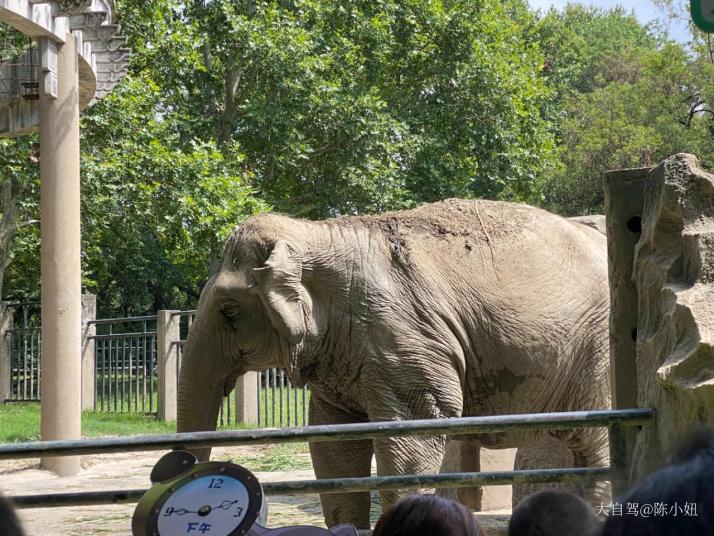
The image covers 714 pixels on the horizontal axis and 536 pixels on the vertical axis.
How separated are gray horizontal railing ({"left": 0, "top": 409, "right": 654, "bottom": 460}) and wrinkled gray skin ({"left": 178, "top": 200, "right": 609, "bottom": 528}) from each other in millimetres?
2663

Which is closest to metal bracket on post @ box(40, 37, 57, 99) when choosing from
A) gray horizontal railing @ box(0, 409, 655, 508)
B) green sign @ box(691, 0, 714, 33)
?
gray horizontal railing @ box(0, 409, 655, 508)

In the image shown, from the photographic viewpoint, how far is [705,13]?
2.34 metres

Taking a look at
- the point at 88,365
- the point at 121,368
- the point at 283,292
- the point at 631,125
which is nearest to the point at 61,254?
the point at 283,292

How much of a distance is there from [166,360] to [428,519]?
14.7 m

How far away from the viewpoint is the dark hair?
185 cm

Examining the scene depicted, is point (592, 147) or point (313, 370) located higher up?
point (592, 147)

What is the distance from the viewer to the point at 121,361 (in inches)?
707

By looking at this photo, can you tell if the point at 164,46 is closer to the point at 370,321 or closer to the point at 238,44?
the point at 238,44

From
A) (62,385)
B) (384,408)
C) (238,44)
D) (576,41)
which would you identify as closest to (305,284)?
(384,408)

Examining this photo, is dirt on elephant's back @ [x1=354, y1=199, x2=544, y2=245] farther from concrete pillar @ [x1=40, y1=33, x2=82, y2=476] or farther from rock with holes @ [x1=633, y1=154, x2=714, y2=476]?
concrete pillar @ [x1=40, y1=33, x2=82, y2=476]

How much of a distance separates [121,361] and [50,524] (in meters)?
9.71

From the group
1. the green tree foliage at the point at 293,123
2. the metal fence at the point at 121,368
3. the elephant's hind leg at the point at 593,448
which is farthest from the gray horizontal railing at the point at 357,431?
the metal fence at the point at 121,368

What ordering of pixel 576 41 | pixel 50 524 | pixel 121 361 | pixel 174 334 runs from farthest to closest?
pixel 576 41 → pixel 121 361 → pixel 174 334 → pixel 50 524

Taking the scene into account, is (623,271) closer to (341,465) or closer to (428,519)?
(428,519)
